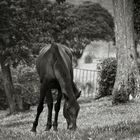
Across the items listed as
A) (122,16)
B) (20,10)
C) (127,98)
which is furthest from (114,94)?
(20,10)

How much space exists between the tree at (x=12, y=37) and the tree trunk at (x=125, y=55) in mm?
4225

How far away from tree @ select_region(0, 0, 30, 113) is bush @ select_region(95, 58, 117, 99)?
3.81m

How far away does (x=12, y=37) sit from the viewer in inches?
770

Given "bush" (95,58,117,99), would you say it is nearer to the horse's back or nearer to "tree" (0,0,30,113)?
"tree" (0,0,30,113)

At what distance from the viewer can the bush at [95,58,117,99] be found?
2100cm

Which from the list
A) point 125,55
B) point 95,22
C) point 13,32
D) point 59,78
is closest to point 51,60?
point 59,78

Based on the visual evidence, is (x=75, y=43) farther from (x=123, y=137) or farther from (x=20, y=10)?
(x=123, y=137)

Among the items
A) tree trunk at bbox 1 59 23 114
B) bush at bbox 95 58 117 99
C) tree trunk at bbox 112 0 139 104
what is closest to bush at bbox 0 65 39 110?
tree trunk at bbox 1 59 23 114

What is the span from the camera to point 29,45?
20375 mm

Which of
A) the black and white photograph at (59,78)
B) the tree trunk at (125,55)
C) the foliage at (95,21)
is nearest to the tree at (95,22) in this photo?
the foliage at (95,21)

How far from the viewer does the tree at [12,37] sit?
17844mm

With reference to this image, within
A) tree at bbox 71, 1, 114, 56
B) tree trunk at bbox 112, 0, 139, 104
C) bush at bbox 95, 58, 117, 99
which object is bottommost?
tree at bbox 71, 1, 114, 56

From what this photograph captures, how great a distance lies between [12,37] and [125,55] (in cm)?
516

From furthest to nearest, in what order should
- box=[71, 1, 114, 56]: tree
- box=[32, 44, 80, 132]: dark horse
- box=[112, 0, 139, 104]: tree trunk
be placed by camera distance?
box=[71, 1, 114, 56]: tree, box=[112, 0, 139, 104]: tree trunk, box=[32, 44, 80, 132]: dark horse
